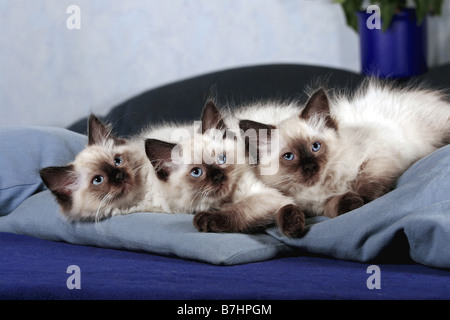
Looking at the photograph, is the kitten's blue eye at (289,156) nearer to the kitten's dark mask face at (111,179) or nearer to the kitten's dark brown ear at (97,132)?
the kitten's dark mask face at (111,179)

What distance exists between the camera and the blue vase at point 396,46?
3346mm

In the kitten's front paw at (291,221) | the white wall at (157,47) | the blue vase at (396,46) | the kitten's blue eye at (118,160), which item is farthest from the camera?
the white wall at (157,47)

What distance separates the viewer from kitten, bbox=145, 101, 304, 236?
1519 millimetres

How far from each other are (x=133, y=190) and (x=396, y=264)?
0.75m

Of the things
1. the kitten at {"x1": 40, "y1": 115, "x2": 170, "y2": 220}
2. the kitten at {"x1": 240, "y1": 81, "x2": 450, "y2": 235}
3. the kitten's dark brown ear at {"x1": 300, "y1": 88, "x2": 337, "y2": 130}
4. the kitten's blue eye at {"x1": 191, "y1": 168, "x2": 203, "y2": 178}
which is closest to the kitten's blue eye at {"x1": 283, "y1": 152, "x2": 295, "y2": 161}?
the kitten at {"x1": 240, "y1": 81, "x2": 450, "y2": 235}

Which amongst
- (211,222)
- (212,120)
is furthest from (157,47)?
(211,222)

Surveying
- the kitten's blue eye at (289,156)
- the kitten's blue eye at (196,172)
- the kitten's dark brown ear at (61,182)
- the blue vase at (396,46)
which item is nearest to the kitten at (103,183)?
the kitten's dark brown ear at (61,182)

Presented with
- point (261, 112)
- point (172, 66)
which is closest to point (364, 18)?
point (172, 66)

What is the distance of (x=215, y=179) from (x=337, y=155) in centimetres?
34

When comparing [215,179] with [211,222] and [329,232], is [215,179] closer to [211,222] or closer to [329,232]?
[211,222]

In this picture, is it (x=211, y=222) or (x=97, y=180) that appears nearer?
(x=211, y=222)

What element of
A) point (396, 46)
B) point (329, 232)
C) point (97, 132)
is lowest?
point (329, 232)

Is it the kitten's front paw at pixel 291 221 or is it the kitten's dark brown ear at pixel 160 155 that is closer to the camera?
the kitten's front paw at pixel 291 221

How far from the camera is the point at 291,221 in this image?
1.42m
